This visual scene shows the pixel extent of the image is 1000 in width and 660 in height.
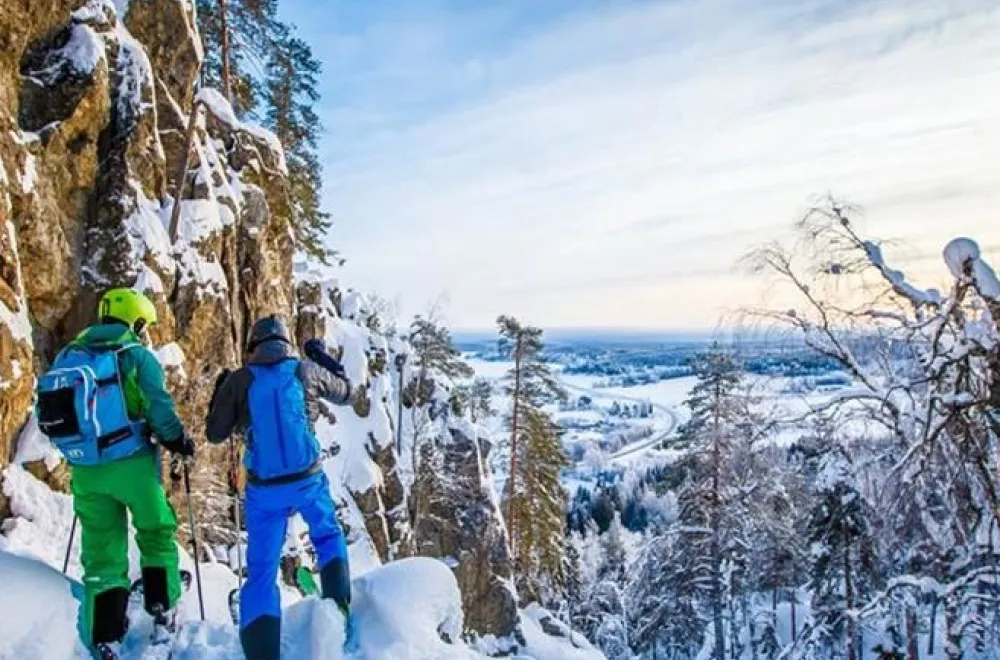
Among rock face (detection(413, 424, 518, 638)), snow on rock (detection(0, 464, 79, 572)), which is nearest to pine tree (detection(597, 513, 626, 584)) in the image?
rock face (detection(413, 424, 518, 638))

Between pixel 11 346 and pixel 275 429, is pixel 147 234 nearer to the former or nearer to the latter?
pixel 11 346

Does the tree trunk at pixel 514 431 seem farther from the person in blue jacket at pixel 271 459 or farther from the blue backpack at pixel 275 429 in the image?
the blue backpack at pixel 275 429

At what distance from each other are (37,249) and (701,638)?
35.3 meters

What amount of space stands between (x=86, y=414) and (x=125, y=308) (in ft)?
2.70

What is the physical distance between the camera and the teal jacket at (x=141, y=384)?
454 cm

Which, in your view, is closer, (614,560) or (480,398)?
(480,398)

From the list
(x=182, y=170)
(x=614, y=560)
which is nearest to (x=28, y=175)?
(x=182, y=170)

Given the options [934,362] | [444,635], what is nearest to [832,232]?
[934,362]

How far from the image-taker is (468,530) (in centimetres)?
2423

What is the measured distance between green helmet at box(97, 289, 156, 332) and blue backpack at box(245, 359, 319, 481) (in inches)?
38.3

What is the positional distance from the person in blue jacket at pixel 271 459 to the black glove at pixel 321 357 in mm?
184

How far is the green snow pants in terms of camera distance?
169 inches

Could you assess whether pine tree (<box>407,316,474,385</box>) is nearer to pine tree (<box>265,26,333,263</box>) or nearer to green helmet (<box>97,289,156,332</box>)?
pine tree (<box>265,26,333,263</box>)

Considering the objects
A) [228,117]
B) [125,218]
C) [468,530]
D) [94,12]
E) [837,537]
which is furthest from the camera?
[468,530]
